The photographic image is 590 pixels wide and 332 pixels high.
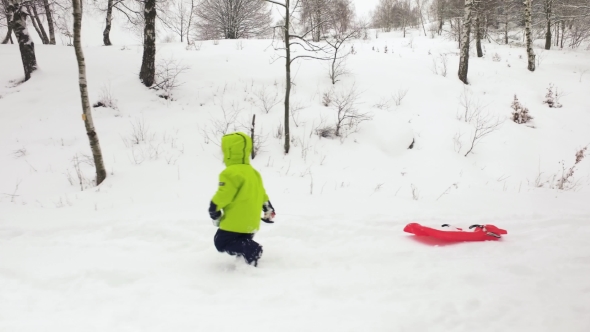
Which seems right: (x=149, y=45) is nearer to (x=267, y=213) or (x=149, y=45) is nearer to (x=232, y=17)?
(x=267, y=213)

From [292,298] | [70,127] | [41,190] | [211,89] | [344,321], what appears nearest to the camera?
[344,321]

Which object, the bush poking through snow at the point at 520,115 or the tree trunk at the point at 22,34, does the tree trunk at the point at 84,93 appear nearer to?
the tree trunk at the point at 22,34

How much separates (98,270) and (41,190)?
392cm

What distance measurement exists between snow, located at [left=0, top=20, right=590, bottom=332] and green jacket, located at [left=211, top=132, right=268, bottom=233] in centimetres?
53

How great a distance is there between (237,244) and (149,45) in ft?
28.8

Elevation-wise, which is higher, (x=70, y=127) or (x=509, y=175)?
(x=70, y=127)

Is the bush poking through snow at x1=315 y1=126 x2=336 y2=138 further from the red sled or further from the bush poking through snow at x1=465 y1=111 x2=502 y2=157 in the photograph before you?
the red sled

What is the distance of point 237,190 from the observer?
317 cm

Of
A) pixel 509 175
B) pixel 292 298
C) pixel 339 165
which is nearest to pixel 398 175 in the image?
pixel 339 165

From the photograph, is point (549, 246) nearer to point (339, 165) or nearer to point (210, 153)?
point (339, 165)

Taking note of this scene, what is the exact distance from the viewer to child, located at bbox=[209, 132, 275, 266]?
312cm

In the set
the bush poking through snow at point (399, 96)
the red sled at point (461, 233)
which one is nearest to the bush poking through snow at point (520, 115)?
the bush poking through snow at point (399, 96)

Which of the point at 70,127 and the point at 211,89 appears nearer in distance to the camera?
the point at 70,127

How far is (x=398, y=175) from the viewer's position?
762 centimetres
